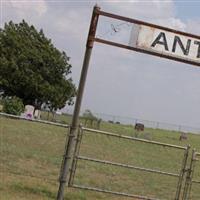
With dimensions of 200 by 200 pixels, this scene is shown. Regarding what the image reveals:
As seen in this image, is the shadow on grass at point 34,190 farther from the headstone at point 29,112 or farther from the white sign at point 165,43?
the headstone at point 29,112

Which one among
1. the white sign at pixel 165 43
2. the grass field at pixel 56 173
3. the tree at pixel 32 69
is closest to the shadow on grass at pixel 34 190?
the grass field at pixel 56 173

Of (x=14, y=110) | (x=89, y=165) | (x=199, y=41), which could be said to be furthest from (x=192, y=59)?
(x=14, y=110)

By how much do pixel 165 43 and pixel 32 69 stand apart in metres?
68.6

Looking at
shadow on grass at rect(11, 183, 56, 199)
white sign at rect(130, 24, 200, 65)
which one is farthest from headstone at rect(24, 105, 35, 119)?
white sign at rect(130, 24, 200, 65)

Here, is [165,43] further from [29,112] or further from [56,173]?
[29,112]

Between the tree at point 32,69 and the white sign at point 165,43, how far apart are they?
65472mm

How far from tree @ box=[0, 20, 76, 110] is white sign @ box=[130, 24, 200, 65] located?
65.5 meters

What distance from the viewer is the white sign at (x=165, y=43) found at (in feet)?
31.0

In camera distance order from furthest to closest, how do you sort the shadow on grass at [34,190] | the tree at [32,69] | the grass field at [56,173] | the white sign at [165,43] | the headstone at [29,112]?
the tree at [32,69], the headstone at [29,112], the grass field at [56,173], the shadow on grass at [34,190], the white sign at [165,43]

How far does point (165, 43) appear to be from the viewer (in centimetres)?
955

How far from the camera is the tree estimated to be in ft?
246

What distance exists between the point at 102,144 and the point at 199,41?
19.2 m

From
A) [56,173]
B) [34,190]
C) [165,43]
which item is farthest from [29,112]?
[165,43]

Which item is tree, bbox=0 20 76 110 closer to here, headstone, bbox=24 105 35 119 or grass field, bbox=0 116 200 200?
headstone, bbox=24 105 35 119
